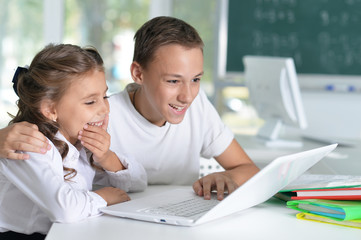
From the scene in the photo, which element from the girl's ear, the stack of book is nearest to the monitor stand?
the girl's ear

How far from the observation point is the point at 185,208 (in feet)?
3.97

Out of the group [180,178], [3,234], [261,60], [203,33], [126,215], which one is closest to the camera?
[126,215]

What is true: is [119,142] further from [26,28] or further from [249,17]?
[26,28]

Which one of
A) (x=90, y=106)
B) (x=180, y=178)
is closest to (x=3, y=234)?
(x=90, y=106)

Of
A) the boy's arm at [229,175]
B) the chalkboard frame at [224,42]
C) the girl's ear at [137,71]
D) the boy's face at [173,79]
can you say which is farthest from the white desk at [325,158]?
the chalkboard frame at [224,42]

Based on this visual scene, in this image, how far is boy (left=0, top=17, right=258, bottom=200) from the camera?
5.37 feet

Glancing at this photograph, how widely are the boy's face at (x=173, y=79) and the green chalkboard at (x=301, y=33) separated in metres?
2.72

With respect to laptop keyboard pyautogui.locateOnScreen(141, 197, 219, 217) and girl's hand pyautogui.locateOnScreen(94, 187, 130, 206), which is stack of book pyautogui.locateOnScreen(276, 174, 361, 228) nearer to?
laptop keyboard pyautogui.locateOnScreen(141, 197, 219, 217)

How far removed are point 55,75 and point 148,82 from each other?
43 centimetres

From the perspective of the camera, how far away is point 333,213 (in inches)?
46.6

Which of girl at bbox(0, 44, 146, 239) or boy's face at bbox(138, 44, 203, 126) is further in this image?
boy's face at bbox(138, 44, 203, 126)

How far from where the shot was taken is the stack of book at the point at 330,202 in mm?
1159

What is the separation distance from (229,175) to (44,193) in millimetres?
643

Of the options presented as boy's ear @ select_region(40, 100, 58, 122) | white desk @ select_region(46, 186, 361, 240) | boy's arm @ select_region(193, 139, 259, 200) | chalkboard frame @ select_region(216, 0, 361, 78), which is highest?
chalkboard frame @ select_region(216, 0, 361, 78)
